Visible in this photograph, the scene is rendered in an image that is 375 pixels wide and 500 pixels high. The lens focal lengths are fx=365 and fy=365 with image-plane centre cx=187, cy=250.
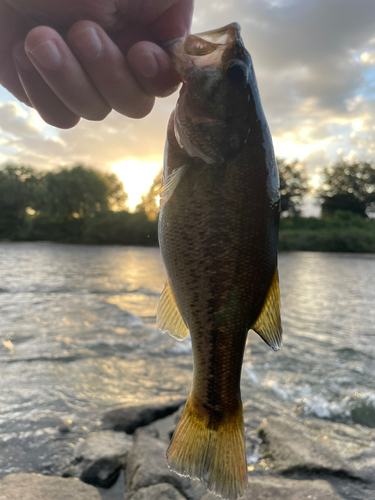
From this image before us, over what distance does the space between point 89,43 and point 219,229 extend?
3.56 feet

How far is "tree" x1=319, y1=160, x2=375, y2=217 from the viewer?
54.7 m

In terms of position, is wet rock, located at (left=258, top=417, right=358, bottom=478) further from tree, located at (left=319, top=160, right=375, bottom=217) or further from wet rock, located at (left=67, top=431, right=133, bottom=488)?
tree, located at (left=319, top=160, right=375, bottom=217)

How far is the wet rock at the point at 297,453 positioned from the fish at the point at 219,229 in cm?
214

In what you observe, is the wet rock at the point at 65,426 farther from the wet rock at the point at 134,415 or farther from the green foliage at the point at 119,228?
the green foliage at the point at 119,228

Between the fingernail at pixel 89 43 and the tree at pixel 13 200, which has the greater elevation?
the tree at pixel 13 200

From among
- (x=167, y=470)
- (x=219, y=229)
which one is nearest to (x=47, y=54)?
(x=219, y=229)

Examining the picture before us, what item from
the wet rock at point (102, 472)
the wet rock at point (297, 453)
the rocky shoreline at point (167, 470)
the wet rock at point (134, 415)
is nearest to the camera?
the rocky shoreline at point (167, 470)

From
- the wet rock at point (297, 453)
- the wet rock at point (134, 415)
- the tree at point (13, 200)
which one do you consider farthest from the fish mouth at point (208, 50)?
the tree at point (13, 200)

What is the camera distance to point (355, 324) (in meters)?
9.80

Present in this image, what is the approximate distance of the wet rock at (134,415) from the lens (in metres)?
4.27

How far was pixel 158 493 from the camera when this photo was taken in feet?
9.82

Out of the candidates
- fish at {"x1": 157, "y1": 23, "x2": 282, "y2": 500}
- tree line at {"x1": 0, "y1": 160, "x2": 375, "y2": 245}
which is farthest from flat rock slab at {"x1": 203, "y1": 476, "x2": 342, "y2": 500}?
tree line at {"x1": 0, "y1": 160, "x2": 375, "y2": 245}

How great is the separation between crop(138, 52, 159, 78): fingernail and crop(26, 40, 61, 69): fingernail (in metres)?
0.40

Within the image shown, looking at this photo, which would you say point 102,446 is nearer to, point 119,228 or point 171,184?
point 171,184
